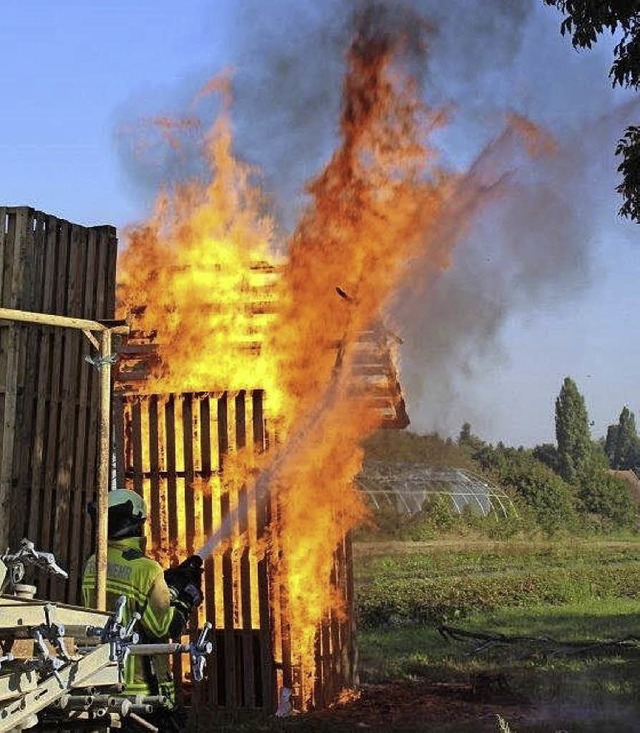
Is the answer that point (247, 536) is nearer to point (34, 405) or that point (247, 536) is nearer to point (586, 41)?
point (34, 405)

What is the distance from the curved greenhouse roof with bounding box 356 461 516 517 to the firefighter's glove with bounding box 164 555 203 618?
3278 cm

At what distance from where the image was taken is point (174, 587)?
20.7ft

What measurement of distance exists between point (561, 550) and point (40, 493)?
29.6 meters

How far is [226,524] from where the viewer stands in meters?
10.4

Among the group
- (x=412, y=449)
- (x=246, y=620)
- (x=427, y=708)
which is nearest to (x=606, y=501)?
(x=412, y=449)

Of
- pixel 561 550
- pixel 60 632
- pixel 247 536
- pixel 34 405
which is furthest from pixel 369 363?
pixel 561 550

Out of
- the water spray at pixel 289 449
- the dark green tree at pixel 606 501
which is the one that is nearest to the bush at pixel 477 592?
the water spray at pixel 289 449

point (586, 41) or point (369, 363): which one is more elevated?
point (586, 41)

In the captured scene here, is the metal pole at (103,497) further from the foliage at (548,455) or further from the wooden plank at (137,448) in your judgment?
the foliage at (548,455)

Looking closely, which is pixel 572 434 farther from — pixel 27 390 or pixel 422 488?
pixel 27 390

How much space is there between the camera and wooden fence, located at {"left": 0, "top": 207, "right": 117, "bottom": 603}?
9391 mm

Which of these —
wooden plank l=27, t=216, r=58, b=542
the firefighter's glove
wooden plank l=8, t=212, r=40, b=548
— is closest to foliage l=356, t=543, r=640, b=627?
wooden plank l=27, t=216, r=58, b=542

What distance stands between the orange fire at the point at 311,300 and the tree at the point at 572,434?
66757 millimetres

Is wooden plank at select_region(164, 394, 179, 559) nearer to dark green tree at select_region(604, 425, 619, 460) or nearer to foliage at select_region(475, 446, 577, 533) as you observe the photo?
foliage at select_region(475, 446, 577, 533)
